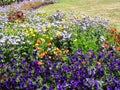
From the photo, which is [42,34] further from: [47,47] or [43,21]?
[43,21]

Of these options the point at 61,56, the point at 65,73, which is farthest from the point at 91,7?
the point at 65,73

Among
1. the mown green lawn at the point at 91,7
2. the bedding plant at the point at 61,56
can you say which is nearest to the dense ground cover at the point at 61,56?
the bedding plant at the point at 61,56

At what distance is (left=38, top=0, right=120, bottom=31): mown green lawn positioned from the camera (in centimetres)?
1499

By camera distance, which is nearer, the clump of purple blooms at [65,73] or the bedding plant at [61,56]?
the clump of purple blooms at [65,73]

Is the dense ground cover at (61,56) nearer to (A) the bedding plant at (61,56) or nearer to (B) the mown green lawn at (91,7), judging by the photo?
(A) the bedding plant at (61,56)

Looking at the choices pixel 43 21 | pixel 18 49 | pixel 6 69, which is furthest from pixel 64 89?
pixel 43 21

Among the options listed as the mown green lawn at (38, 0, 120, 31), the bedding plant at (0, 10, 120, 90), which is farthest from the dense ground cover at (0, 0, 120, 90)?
the mown green lawn at (38, 0, 120, 31)

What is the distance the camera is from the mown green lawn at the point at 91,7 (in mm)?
14986

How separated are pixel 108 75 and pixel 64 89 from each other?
893 mm

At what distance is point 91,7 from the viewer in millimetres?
16906

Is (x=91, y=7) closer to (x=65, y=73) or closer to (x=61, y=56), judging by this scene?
(x=61, y=56)

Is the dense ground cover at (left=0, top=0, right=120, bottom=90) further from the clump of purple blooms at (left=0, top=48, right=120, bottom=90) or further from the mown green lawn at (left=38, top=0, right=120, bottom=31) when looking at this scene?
the mown green lawn at (left=38, top=0, right=120, bottom=31)

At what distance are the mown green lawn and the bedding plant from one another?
572 cm

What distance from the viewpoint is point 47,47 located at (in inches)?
288
